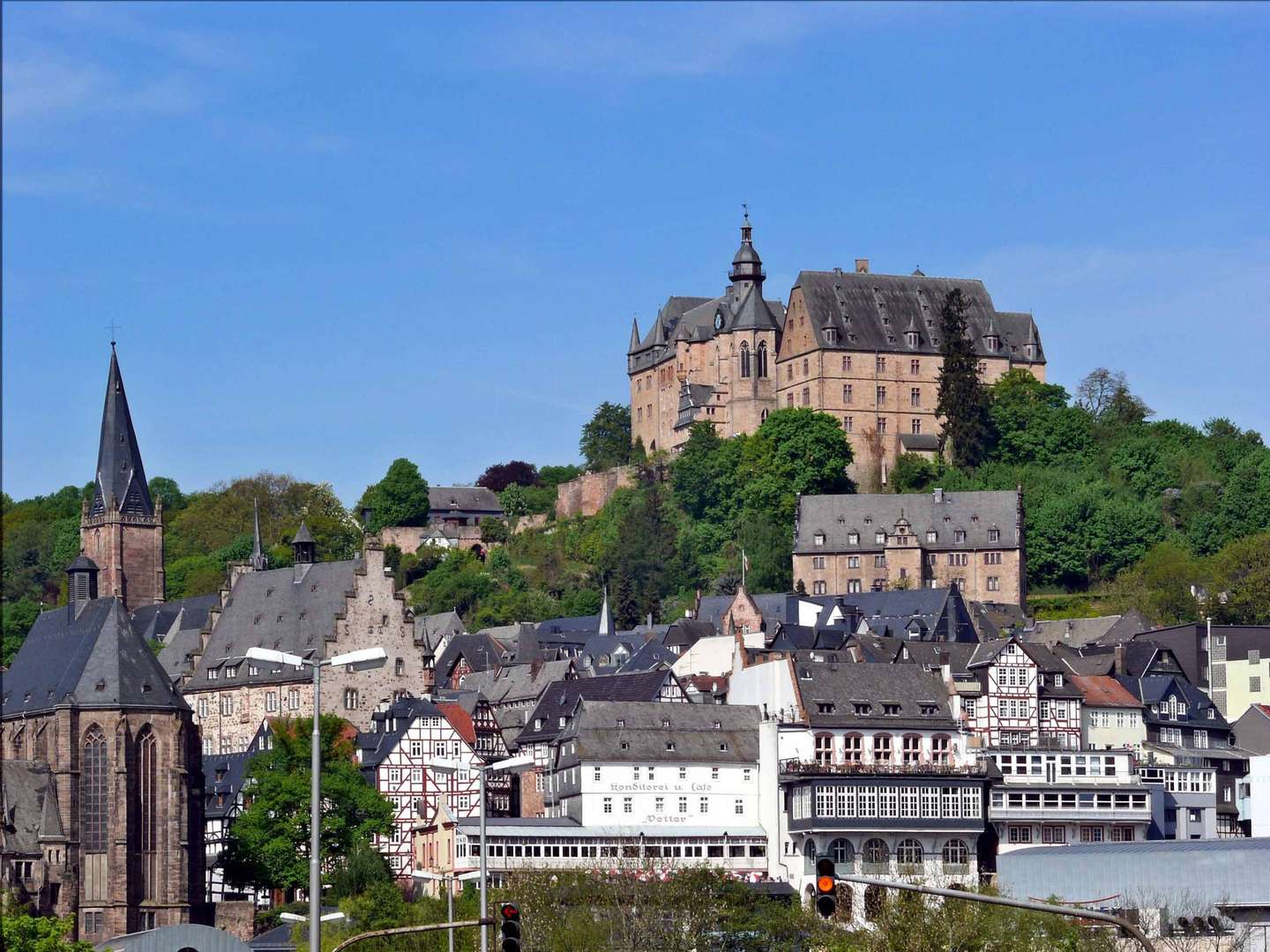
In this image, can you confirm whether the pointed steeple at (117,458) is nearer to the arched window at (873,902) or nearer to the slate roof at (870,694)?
the slate roof at (870,694)

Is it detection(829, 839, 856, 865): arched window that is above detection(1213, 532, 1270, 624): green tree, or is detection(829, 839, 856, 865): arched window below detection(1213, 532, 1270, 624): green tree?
below

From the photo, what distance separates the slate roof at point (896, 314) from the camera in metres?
172

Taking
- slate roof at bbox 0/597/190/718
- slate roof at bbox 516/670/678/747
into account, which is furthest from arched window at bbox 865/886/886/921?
slate roof at bbox 0/597/190/718

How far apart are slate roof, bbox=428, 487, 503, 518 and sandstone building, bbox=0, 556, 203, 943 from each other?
7737cm

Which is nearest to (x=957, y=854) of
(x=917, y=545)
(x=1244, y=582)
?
(x=1244, y=582)

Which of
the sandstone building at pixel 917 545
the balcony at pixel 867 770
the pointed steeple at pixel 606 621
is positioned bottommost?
the balcony at pixel 867 770

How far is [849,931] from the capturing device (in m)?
82.5

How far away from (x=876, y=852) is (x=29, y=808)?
103 feet

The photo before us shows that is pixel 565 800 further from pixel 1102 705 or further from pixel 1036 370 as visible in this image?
pixel 1036 370

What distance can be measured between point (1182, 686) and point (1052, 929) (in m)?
42.6

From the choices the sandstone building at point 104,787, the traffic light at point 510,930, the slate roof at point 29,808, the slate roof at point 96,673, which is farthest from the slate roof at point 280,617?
the traffic light at point 510,930

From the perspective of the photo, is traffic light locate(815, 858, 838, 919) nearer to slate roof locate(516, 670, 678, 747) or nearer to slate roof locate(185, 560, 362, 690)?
slate roof locate(516, 670, 678, 747)

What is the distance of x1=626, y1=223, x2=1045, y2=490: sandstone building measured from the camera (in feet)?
559

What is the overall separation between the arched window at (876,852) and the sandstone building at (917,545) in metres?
50.3
